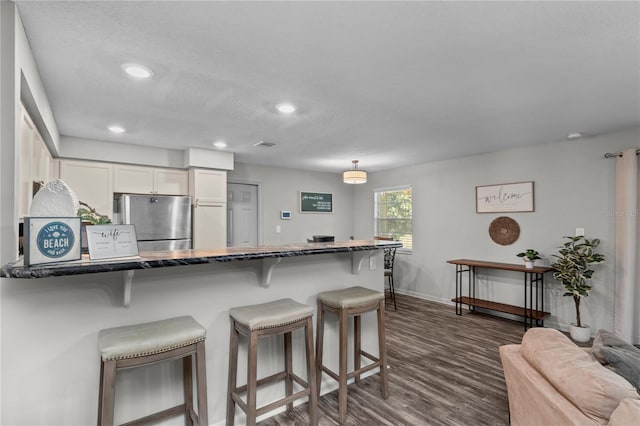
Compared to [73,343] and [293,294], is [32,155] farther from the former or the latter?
[293,294]

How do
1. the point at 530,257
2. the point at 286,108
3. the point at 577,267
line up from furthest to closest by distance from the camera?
the point at 530,257 < the point at 577,267 < the point at 286,108

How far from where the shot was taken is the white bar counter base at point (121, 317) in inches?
56.1

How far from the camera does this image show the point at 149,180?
4.25m

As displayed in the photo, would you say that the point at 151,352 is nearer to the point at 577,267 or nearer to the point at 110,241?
the point at 110,241

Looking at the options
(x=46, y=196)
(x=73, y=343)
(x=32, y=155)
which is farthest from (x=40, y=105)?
(x=73, y=343)

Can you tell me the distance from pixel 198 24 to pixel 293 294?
70.5 inches

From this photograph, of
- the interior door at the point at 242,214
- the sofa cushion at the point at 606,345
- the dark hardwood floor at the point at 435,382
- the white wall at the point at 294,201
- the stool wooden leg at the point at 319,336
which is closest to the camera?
the sofa cushion at the point at 606,345

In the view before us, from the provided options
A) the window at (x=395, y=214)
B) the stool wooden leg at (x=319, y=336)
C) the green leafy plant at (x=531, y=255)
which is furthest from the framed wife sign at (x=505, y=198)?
the stool wooden leg at (x=319, y=336)

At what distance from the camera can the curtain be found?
11.1ft

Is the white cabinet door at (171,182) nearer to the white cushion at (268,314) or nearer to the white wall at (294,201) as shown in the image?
the white wall at (294,201)

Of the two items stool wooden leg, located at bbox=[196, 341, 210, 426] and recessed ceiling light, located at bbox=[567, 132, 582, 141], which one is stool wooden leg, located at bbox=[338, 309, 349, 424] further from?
recessed ceiling light, located at bbox=[567, 132, 582, 141]

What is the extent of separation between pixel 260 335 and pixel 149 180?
10.9 feet

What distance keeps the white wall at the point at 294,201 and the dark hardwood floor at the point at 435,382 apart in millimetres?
2570

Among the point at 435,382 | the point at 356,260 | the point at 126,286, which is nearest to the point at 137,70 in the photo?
the point at 126,286
